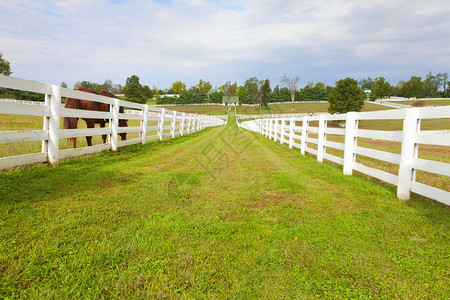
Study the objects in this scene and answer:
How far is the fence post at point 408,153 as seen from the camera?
12.4 feet

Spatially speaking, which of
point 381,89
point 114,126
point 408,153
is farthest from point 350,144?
point 381,89

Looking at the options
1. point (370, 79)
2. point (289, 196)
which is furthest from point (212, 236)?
point (370, 79)

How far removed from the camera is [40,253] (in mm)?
1924

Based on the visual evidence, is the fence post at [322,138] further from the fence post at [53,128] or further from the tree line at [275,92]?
the tree line at [275,92]

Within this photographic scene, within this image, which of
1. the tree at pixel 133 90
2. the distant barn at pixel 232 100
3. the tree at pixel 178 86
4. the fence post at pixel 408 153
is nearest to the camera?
the fence post at pixel 408 153

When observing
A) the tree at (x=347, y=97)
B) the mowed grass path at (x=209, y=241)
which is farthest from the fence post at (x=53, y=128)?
the tree at (x=347, y=97)

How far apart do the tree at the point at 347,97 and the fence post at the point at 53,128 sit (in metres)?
55.0

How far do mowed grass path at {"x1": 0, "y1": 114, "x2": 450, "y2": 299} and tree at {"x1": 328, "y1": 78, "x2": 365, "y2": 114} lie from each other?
5392cm

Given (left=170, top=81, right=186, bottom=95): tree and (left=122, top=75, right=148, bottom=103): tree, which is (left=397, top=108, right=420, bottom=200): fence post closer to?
(left=122, top=75, right=148, bottom=103): tree

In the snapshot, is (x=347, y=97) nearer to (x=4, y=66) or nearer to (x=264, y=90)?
(x=264, y=90)

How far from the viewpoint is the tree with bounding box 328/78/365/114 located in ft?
170

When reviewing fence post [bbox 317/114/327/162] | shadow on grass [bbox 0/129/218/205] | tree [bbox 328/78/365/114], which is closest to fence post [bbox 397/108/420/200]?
fence post [bbox 317/114/327/162]

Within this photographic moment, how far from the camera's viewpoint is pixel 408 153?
12.6 feet

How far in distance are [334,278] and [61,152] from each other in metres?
5.21
